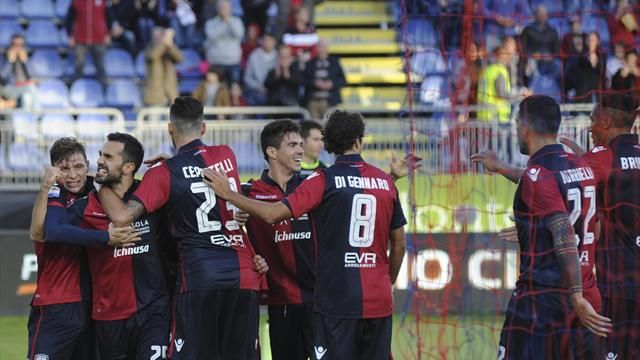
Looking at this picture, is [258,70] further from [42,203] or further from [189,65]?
[42,203]

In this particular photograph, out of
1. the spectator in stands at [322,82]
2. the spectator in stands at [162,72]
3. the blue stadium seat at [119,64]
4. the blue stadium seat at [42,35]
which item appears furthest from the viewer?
the blue stadium seat at [42,35]

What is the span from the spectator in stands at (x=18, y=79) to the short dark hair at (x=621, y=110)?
33.0 feet

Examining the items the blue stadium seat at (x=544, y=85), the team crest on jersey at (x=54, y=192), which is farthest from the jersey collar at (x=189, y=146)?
the blue stadium seat at (x=544, y=85)

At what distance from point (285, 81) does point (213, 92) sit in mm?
1047

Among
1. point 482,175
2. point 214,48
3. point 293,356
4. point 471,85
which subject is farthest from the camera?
point 214,48

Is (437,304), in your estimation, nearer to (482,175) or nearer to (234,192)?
(482,175)

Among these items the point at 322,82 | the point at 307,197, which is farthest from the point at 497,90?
the point at 307,197

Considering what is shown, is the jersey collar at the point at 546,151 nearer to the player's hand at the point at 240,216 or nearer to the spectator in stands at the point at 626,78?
the player's hand at the point at 240,216

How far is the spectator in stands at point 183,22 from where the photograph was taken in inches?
725

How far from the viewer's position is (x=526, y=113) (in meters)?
7.43

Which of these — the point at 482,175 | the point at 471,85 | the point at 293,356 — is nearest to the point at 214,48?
the point at 471,85

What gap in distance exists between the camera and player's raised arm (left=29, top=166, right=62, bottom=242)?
7547mm

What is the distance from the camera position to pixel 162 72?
1689 centimetres

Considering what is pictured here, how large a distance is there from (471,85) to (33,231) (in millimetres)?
8143
